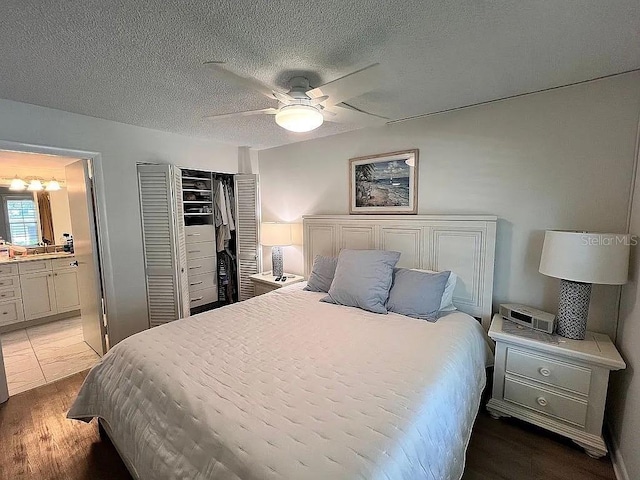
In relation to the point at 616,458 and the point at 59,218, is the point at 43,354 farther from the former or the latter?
the point at 616,458

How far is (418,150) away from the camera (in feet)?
8.69

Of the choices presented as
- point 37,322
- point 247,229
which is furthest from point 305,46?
point 37,322

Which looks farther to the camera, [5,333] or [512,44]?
[5,333]

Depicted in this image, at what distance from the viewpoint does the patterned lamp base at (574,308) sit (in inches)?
71.3

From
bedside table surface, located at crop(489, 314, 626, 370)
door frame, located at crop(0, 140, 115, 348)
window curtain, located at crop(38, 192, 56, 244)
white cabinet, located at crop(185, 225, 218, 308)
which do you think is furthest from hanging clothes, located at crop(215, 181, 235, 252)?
bedside table surface, located at crop(489, 314, 626, 370)

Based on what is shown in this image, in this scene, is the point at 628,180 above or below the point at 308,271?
above

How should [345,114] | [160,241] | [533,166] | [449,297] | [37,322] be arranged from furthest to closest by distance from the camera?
[37,322] → [160,241] → [449,297] → [533,166] → [345,114]

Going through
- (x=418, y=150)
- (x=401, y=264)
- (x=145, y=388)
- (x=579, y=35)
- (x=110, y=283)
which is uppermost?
(x=579, y=35)

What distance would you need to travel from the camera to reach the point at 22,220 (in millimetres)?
4250

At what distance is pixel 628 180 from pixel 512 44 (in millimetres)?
1244

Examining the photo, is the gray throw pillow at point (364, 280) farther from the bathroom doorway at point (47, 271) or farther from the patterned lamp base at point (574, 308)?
the bathroom doorway at point (47, 271)

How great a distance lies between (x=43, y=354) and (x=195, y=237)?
202 centimetres

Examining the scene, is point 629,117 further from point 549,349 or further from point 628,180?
point 549,349

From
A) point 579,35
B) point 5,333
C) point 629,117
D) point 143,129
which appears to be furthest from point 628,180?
point 5,333
